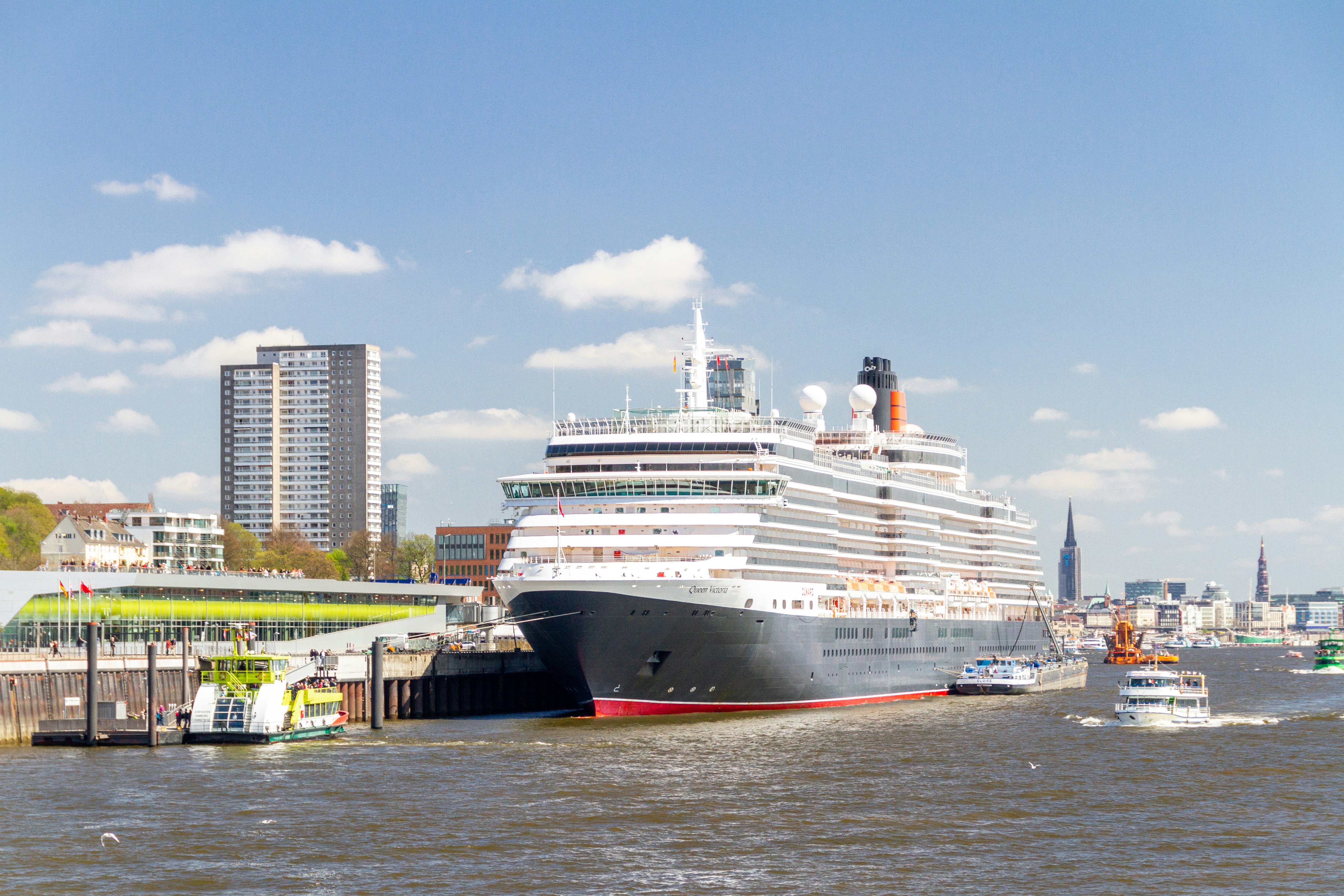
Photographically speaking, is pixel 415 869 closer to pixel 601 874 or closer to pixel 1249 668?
pixel 601 874

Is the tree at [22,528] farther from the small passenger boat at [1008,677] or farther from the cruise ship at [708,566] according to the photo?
the small passenger boat at [1008,677]

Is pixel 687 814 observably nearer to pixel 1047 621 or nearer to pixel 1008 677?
pixel 1008 677

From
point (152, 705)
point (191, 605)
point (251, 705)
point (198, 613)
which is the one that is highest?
point (191, 605)

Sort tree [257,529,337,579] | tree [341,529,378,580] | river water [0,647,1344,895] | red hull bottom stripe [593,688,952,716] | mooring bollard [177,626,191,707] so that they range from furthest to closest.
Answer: tree [341,529,378,580]
tree [257,529,337,579]
red hull bottom stripe [593,688,952,716]
mooring bollard [177,626,191,707]
river water [0,647,1344,895]

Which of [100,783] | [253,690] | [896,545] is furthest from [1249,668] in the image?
[100,783]

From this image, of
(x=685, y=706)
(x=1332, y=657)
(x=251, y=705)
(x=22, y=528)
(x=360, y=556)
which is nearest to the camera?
(x=251, y=705)

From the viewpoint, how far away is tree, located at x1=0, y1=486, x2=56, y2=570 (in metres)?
131

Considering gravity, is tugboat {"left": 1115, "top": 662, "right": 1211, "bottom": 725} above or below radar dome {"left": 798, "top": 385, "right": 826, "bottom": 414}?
below

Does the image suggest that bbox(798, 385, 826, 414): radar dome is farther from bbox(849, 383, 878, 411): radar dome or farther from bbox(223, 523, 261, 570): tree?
bbox(223, 523, 261, 570): tree

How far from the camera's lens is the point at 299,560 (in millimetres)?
170500

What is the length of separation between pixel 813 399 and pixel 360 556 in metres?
107

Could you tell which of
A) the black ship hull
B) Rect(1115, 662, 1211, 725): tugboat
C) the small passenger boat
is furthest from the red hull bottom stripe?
the small passenger boat

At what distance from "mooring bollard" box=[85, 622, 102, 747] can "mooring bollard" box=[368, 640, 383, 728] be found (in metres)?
13.0

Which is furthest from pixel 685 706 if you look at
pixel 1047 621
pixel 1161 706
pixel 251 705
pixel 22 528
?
pixel 22 528
